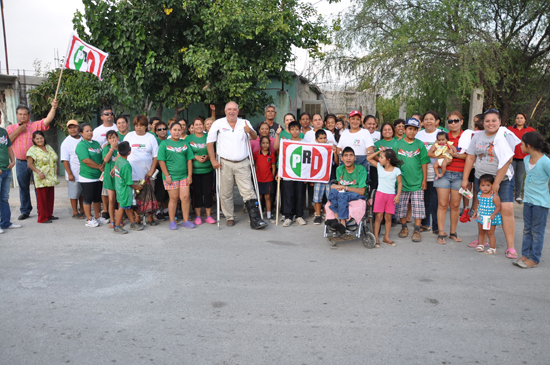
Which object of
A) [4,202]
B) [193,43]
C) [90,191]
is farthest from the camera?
[193,43]

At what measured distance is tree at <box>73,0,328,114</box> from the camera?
9.76 m

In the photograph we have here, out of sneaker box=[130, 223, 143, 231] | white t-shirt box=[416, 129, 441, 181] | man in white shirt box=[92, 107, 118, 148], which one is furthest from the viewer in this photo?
man in white shirt box=[92, 107, 118, 148]

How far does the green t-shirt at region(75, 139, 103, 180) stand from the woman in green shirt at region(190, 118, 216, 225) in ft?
5.38

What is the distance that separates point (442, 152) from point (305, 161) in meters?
2.31

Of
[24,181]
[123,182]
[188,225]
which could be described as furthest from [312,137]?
[24,181]

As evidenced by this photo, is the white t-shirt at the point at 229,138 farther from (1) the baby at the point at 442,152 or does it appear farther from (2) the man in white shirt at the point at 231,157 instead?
(1) the baby at the point at 442,152

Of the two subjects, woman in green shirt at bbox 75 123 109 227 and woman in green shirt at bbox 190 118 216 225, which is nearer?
woman in green shirt at bbox 75 123 109 227

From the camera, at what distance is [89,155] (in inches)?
299

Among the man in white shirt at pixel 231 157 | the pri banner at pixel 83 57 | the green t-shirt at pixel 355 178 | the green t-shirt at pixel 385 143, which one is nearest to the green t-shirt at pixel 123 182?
the man in white shirt at pixel 231 157

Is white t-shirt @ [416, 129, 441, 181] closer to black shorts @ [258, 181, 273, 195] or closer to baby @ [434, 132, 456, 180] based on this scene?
baby @ [434, 132, 456, 180]

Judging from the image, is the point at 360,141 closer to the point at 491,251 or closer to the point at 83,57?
the point at 491,251

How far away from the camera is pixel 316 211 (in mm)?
7887

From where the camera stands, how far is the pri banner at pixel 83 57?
840 centimetres

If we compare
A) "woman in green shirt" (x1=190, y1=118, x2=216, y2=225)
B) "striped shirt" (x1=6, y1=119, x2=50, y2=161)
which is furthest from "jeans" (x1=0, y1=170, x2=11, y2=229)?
Answer: "woman in green shirt" (x1=190, y1=118, x2=216, y2=225)
